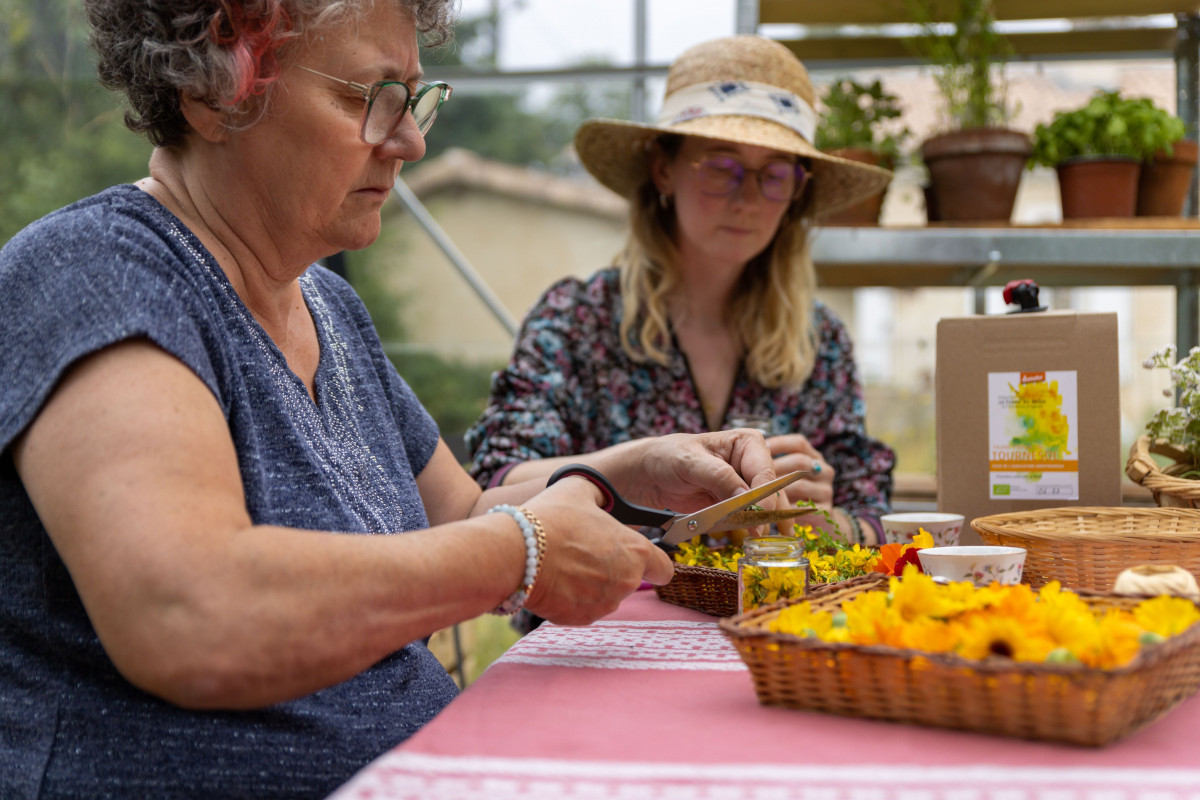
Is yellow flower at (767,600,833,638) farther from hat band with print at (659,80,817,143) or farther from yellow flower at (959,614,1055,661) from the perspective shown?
hat band with print at (659,80,817,143)

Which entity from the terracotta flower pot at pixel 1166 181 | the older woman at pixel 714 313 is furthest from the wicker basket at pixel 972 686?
the terracotta flower pot at pixel 1166 181

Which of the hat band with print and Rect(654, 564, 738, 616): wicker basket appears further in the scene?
the hat band with print

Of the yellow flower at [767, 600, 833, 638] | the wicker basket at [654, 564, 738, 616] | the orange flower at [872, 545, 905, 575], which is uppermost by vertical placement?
the yellow flower at [767, 600, 833, 638]

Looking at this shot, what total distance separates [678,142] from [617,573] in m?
1.31

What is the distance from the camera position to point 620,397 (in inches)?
76.9

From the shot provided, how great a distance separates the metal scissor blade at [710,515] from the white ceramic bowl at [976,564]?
0.58 ft

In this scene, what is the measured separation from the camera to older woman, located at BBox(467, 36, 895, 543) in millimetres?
1913

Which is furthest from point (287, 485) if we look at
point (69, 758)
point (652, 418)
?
point (652, 418)

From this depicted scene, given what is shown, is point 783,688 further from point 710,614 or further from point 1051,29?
point 1051,29

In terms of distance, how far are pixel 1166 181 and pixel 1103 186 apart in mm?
148

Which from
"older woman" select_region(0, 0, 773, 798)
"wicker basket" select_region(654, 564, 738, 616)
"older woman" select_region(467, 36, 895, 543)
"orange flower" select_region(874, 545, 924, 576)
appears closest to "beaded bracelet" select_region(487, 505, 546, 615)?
"older woman" select_region(0, 0, 773, 798)

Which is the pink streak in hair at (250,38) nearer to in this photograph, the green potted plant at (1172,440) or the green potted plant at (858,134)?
the green potted plant at (1172,440)

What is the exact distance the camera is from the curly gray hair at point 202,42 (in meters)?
0.98

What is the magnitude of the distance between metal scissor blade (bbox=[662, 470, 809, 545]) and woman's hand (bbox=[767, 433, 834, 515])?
0.37m
